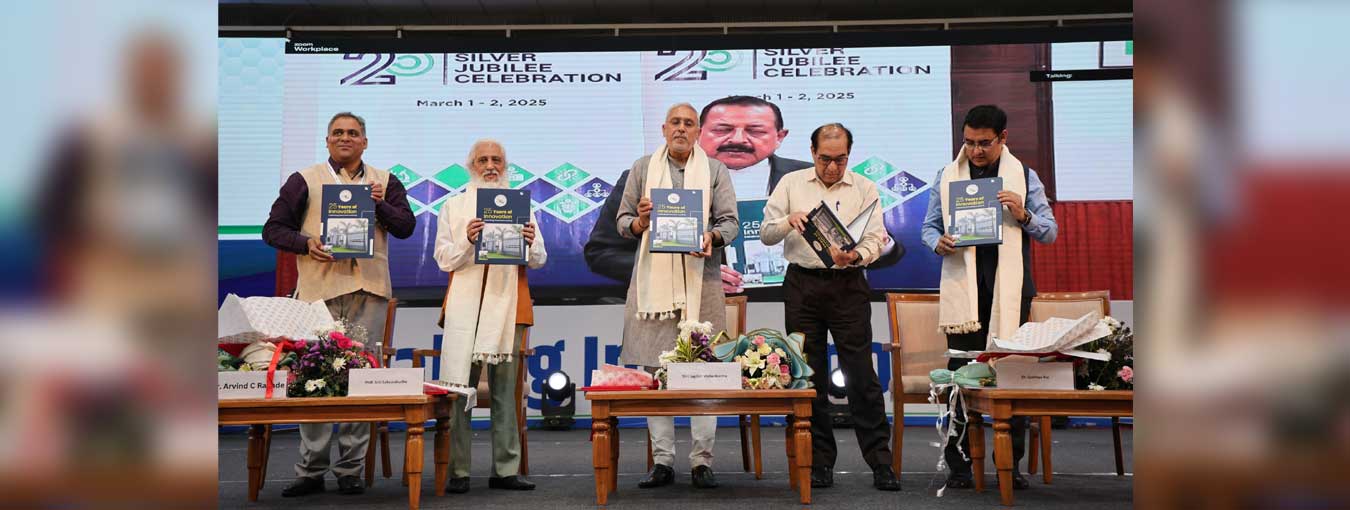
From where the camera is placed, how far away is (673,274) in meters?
4.43

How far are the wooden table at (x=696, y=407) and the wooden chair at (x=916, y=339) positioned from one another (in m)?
1.19

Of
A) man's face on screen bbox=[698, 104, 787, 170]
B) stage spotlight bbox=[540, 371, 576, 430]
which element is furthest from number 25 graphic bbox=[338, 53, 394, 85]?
stage spotlight bbox=[540, 371, 576, 430]

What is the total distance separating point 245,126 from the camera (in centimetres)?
749

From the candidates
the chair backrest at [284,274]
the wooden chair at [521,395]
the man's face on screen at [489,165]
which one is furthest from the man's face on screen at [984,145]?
the chair backrest at [284,274]

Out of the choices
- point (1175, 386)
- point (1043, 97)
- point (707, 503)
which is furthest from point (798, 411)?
point (1043, 97)

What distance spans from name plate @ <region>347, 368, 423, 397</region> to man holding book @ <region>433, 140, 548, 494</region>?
637 millimetres

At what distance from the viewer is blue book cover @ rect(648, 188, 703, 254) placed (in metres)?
4.18

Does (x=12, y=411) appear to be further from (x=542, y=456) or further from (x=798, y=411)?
(x=542, y=456)

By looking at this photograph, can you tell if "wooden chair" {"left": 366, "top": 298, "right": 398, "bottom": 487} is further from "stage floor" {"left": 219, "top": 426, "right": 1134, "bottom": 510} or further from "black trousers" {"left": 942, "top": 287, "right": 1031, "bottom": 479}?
"black trousers" {"left": 942, "top": 287, "right": 1031, "bottom": 479}

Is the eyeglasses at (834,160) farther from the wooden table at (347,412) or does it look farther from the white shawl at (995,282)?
the wooden table at (347,412)

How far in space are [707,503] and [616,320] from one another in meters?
3.71

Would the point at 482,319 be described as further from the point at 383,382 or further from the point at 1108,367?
the point at 1108,367

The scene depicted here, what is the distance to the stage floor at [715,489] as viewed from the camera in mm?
3830

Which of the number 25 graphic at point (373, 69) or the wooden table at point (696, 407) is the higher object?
the number 25 graphic at point (373, 69)
